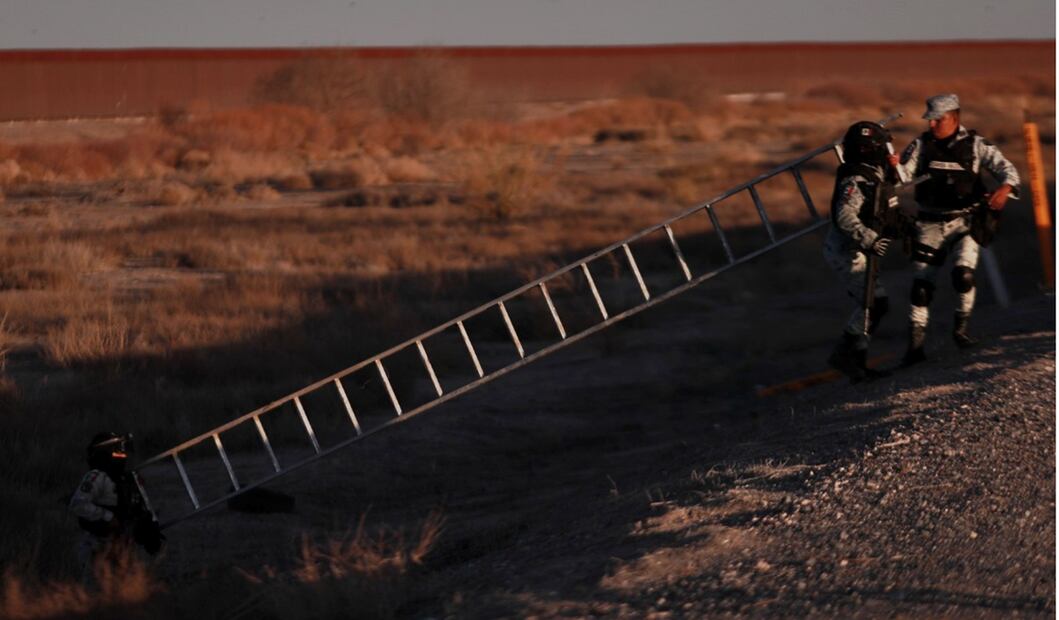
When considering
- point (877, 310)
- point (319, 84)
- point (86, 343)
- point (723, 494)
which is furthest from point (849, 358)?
point (319, 84)

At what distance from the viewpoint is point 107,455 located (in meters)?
7.43

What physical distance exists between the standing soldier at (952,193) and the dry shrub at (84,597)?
506cm

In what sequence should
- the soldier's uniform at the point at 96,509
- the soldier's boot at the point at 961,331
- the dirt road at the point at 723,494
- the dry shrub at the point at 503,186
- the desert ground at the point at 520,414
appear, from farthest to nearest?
the dry shrub at the point at 503,186, the soldier's boot at the point at 961,331, the soldier's uniform at the point at 96,509, the desert ground at the point at 520,414, the dirt road at the point at 723,494

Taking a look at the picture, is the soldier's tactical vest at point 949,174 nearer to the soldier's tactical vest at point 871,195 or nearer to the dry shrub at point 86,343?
the soldier's tactical vest at point 871,195

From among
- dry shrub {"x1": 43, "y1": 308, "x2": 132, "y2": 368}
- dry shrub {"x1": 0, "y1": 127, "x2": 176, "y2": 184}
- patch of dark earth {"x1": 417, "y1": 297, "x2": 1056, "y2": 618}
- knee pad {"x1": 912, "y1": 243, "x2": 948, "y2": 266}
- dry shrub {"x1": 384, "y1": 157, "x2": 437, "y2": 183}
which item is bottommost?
patch of dark earth {"x1": 417, "y1": 297, "x2": 1056, "y2": 618}

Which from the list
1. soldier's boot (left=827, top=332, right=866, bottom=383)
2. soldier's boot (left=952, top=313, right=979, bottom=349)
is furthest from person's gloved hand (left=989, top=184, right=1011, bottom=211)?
soldier's boot (left=827, top=332, right=866, bottom=383)

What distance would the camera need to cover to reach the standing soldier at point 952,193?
Result: 918 cm

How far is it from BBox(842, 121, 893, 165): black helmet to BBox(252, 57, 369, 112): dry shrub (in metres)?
46.3

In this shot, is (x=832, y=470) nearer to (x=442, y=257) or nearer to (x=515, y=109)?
(x=442, y=257)

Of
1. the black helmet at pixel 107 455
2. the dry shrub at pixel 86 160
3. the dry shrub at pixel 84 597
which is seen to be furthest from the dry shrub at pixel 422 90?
the dry shrub at pixel 84 597

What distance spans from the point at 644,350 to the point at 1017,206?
9395 millimetres

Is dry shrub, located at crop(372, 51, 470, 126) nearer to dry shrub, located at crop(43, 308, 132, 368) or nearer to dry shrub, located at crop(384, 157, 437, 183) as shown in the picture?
dry shrub, located at crop(384, 157, 437, 183)

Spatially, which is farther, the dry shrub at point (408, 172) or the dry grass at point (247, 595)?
the dry shrub at point (408, 172)

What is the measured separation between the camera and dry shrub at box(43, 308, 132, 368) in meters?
13.6
